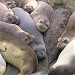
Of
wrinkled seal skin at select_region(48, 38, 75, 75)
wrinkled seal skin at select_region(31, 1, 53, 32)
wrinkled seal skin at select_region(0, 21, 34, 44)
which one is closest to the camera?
wrinkled seal skin at select_region(48, 38, 75, 75)

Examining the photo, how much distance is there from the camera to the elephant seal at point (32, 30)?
4113 mm

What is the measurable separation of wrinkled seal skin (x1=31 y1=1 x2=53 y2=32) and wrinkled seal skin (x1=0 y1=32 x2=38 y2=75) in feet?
1.67

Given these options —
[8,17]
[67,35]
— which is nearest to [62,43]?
[67,35]

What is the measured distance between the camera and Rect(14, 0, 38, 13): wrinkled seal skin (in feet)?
16.3

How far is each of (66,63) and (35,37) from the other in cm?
82

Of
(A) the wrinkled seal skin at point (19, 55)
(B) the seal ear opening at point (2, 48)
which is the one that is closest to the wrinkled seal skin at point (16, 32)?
(A) the wrinkled seal skin at point (19, 55)

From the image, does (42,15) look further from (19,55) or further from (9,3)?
(19,55)

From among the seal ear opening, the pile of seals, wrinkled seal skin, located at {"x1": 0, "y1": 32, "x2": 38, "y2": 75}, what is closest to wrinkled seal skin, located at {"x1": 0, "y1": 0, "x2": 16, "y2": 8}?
the pile of seals

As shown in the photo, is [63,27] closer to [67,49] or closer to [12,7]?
[67,49]

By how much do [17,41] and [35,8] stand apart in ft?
3.43

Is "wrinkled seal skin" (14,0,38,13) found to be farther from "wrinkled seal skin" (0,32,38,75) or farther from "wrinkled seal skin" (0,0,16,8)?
"wrinkled seal skin" (0,32,38,75)

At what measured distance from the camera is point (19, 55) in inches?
157

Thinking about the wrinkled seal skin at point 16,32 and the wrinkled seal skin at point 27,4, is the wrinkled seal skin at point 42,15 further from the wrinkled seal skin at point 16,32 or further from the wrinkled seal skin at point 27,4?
the wrinkled seal skin at point 16,32

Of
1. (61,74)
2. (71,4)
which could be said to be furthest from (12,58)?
(71,4)
